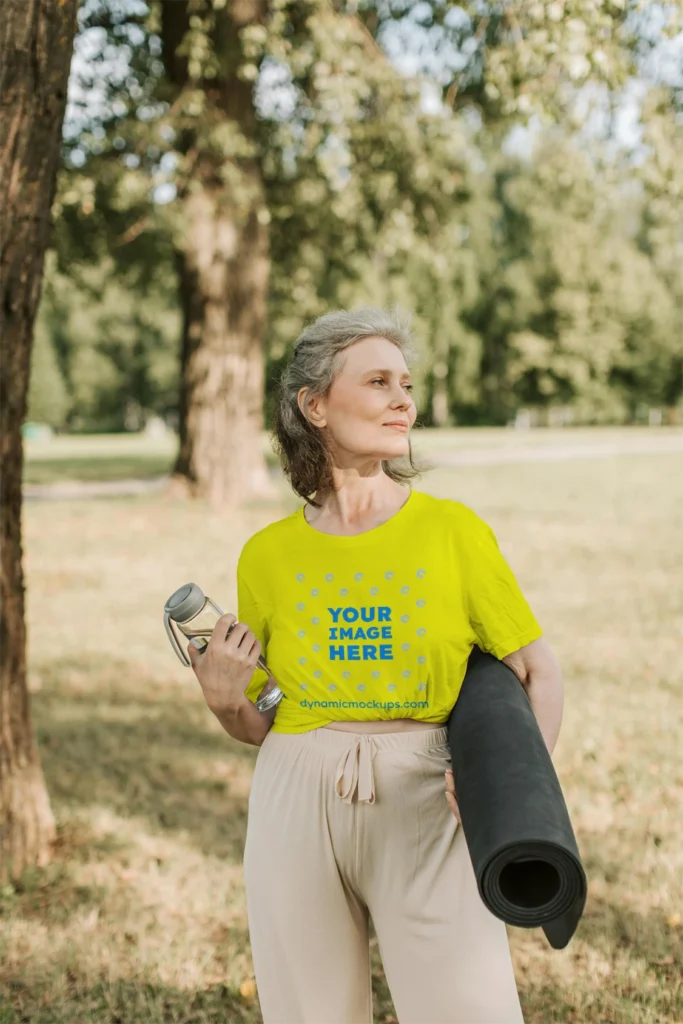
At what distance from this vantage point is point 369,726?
6.80ft

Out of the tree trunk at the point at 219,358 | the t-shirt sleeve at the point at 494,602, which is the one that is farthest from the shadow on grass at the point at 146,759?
the tree trunk at the point at 219,358

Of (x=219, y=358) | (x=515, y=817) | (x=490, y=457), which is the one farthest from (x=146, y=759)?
(x=490, y=457)

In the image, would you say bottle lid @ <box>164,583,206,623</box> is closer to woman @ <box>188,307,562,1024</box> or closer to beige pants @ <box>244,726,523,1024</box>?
woman @ <box>188,307,562,1024</box>

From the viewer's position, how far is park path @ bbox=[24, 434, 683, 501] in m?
18.1

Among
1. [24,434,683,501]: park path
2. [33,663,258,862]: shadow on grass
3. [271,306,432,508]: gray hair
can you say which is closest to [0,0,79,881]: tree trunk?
[33,663,258,862]: shadow on grass

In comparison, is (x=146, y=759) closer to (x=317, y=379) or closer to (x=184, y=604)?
(x=184, y=604)

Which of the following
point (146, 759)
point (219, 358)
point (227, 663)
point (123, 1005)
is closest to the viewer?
point (227, 663)

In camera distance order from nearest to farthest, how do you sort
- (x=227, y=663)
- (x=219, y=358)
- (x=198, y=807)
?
(x=227, y=663) → (x=198, y=807) → (x=219, y=358)

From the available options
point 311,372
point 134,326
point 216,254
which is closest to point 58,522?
point 216,254

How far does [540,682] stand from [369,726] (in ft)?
1.17

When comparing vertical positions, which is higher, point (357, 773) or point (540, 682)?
point (540, 682)

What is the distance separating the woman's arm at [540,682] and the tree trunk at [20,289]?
2390mm

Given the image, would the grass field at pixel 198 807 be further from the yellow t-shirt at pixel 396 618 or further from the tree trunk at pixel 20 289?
the yellow t-shirt at pixel 396 618

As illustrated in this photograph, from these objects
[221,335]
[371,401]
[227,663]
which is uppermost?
[221,335]
